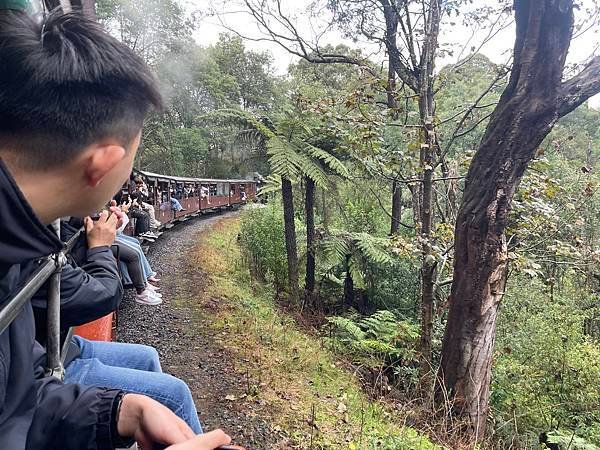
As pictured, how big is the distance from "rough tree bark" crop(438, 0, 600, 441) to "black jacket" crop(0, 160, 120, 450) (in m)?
3.04

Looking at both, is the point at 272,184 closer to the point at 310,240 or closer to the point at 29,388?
the point at 310,240

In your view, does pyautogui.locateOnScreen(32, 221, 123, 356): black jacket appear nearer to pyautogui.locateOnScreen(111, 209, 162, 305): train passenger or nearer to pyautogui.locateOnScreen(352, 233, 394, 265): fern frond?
pyautogui.locateOnScreen(111, 209, 162, 305): train passenger

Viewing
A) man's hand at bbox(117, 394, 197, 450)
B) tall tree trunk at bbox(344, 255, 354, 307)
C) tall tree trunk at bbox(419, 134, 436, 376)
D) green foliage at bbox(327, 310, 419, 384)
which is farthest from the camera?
tall tree trunk at bbox(344, 255, 354, 307)

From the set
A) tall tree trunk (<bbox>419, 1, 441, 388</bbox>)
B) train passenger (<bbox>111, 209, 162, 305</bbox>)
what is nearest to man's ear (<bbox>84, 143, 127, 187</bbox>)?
train passenger (<bbox>111, 209, 162, 305</bbox>)

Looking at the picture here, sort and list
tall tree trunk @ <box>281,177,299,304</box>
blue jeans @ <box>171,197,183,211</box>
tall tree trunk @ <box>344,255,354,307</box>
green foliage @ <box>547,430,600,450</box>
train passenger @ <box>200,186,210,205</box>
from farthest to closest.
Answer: train passenger @ <box>200,186,210,205</box> < blue jeans @ <box>171,197,183,211</box> < tall tree trunk @ <box>344,255,354,307</box> < tall tree trunk @ <box>281,177,299,304</box> < green foliage @ <box>547,430,600,450</box>

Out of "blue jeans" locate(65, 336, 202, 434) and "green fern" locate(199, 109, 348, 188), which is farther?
"green fern" locate(199, 109, 348, 188)

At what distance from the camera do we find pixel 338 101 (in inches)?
210

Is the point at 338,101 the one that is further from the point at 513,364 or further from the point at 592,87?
the point at 513,364

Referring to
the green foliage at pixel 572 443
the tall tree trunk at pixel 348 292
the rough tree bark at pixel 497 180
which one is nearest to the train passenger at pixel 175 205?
the tall tree trunk at pixel 348 292

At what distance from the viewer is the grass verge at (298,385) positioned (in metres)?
3.15

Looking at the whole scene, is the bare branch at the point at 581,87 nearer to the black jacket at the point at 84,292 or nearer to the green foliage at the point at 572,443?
the green foliage at the point at 572,443

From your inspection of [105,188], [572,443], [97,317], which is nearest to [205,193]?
[572,443]

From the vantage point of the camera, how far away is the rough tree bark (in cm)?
316

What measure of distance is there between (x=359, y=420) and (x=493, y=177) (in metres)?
2.12
